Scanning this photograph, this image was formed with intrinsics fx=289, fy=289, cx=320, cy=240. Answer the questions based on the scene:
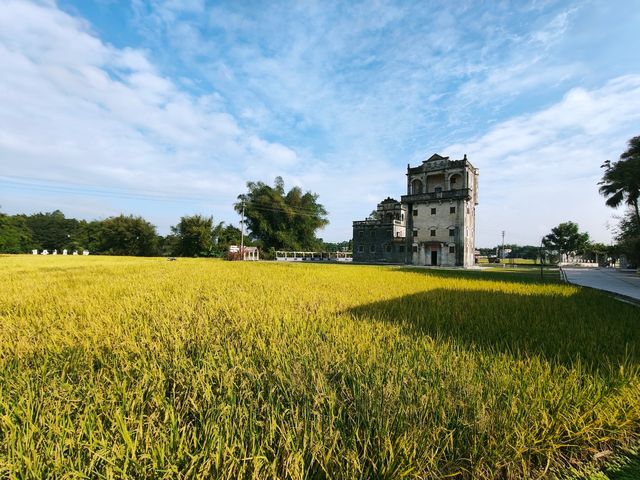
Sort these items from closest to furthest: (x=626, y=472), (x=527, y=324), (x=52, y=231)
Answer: (x=626, y=472) → (x=527, y=324) → (x=52, y=231)

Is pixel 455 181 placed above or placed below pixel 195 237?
above

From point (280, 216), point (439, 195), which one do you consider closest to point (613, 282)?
point (439, 195)

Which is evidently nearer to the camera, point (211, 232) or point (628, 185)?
point (628, 185)

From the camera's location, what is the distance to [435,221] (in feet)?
104

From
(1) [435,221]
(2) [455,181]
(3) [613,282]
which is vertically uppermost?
(2) [455,181]

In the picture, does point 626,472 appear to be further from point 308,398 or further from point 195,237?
point 195,237

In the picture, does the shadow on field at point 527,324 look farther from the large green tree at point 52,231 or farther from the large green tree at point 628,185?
the large green tree at point 52,231

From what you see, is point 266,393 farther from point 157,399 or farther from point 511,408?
point 511,408

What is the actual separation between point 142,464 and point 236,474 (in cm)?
55

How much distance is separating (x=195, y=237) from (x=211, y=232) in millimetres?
2855

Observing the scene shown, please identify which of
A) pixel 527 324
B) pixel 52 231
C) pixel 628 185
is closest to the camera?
pixel 527 324

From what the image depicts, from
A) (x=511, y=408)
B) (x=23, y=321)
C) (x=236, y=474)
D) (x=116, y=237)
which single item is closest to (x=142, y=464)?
(x=236, y=474)

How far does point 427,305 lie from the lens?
6336mm

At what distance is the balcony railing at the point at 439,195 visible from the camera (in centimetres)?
2978
